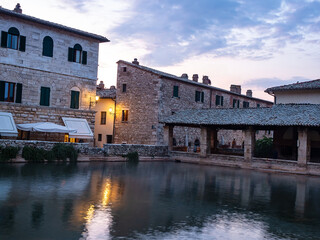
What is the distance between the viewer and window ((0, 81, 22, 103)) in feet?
84.8

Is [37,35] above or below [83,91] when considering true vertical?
above

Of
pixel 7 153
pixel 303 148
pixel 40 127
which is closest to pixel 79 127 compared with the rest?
pixel 40 127

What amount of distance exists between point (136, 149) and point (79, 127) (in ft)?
16.4

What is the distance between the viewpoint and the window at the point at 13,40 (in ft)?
84.8

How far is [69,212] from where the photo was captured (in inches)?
406

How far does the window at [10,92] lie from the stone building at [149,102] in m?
12.8

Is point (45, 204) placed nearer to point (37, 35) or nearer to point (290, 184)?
point (290, 184)

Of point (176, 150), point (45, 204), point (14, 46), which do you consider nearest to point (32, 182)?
point (45, 204)

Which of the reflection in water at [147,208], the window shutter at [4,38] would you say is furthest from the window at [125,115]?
the reflection in water at [147,208]

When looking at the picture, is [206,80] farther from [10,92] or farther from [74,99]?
[10,92]

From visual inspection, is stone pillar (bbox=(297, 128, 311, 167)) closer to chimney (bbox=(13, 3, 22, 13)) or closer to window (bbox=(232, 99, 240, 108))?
window (bbox=(232, 99, 240, 108))

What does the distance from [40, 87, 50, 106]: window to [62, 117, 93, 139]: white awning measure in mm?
1726

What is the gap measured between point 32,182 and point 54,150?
954cm

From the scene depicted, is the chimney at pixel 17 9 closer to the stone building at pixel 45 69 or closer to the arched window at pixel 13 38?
the stone building at pixel 45 69
